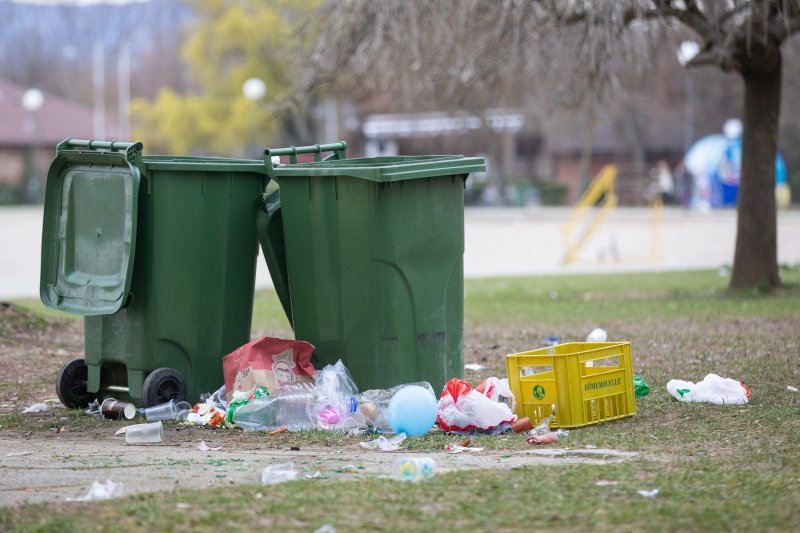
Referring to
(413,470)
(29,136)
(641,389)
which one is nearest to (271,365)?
(413,470)

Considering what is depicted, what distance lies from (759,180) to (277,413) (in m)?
8.06

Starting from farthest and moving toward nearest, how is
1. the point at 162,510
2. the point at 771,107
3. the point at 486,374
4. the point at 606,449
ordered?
1. the point at 771,107
2. the point at 486,374
3. the point at 606,449
4. the point at 162,510

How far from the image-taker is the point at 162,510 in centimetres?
392

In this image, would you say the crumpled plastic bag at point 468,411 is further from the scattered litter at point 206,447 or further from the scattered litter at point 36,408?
the scattered litter at point 36,408

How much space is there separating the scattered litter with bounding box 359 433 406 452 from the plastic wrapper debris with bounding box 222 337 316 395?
0.76m

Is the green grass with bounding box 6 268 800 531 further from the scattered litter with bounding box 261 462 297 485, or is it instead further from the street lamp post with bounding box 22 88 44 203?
the street lamp post with bounding box 22 88 44 203

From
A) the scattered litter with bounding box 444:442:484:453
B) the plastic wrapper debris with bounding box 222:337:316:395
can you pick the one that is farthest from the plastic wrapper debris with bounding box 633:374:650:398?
the plastic wrapper debris with bounding box 222:337:316:395

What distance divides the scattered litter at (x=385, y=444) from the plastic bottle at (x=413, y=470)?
76 cm

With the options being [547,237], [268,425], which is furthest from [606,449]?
[547,237]

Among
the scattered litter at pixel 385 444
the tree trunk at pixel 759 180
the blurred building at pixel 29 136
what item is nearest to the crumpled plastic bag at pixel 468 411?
the scattered litter at pixel 385 444

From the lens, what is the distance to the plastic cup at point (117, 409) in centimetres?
613

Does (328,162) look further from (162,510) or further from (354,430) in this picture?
(162,510)

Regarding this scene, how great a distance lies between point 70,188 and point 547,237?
2182cm

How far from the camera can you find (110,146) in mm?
6230
